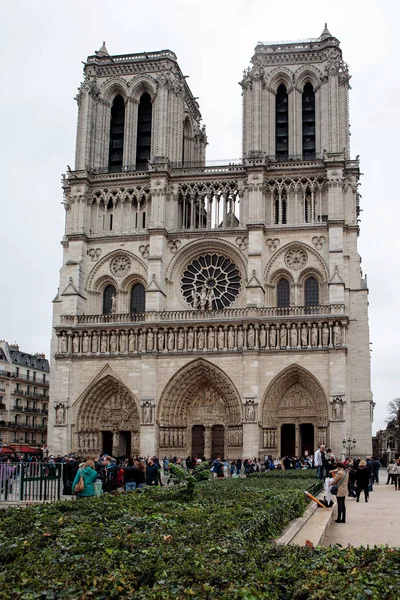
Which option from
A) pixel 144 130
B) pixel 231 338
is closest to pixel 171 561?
pixel 231 338

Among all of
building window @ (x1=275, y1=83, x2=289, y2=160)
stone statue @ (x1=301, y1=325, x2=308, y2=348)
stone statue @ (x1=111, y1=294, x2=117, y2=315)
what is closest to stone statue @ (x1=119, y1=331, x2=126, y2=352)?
stone statue @ (x1=111, y1=294, x2=117, y2=315)

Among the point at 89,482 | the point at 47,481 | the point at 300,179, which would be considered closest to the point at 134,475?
the point at 47,481

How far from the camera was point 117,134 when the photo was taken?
44.4 metres

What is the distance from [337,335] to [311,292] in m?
3.67

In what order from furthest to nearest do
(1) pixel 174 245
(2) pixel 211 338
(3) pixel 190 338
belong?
(1) pixel 174 245, (3) pixel 190 338, (2) pixel 211 338

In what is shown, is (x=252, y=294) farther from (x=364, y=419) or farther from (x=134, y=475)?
(x=134, y=475)

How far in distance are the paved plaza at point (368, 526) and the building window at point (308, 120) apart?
82.4 feet

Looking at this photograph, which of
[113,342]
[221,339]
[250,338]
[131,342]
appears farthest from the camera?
[113,342]

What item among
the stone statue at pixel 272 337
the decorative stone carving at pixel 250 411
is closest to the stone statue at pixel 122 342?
the decorative stone carving at pixel 250 411

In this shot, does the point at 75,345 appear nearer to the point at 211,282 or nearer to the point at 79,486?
the point at 211,282

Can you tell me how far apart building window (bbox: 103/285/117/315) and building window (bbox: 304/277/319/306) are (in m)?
10.6

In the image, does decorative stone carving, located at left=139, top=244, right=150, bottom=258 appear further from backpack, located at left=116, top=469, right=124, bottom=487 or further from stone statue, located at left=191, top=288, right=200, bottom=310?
backpack, located at left=116, top=469, right=124, bottom=487

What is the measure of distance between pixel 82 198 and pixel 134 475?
2434cm

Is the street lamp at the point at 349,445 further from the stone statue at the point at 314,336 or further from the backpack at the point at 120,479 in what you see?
the backpack at the point at 120,479
